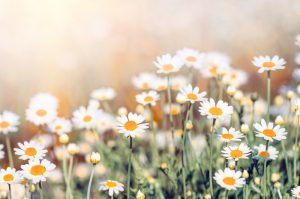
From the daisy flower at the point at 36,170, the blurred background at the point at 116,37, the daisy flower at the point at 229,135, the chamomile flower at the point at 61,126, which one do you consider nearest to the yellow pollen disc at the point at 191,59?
the chamomile flower at the point at 61,126

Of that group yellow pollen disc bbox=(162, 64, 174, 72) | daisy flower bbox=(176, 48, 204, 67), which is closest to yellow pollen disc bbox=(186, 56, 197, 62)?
daisy flower bbox=(176, 48, 204, 67)

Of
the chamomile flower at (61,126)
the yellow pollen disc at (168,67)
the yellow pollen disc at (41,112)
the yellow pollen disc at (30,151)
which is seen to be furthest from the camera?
the yellow pollen disc at (41,112)

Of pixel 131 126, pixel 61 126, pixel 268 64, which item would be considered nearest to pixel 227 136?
pixel 131 126

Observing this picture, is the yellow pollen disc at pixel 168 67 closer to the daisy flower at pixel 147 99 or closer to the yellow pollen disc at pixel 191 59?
the daisy flower at pixel 147 99

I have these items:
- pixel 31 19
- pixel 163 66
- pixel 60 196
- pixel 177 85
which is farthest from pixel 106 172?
pixel 31 19

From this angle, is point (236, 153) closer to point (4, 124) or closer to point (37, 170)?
point (37, 170)
